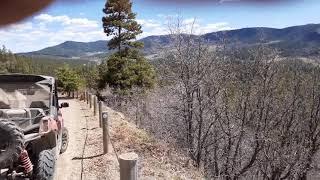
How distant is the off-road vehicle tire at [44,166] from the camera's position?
5.62 m

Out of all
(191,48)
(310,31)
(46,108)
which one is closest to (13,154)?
(46,108)

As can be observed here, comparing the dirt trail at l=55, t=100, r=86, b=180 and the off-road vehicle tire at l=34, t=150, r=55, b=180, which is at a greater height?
the off-road vehicle tire at l=34, t=150, r=55, b=180

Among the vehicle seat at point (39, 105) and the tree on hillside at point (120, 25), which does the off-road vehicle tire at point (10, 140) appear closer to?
the vehicle seat at point (39, 105)

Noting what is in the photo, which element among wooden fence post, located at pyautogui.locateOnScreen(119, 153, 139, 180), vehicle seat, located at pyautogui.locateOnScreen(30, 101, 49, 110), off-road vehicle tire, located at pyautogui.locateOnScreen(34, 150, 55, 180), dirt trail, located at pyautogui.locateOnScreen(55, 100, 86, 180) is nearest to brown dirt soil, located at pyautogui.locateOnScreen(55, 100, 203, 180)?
dirt trail, located at pyautogui.locateOnScreen(55, 100, 86, 180)

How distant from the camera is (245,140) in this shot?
2528 cm

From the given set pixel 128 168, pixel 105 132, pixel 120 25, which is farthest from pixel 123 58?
pixel 128 168

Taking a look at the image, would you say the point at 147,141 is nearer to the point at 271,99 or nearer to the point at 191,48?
the point at 191,48

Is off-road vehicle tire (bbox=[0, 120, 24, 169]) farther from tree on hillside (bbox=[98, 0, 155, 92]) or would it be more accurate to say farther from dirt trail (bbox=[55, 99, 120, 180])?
tree on hillside (bbox=[98, 0, 155, 92])

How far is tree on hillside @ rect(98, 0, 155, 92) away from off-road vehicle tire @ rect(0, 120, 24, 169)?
29884mm

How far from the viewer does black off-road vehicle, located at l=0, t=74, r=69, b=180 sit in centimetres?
450

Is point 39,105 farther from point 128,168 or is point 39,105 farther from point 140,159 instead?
point 128,168

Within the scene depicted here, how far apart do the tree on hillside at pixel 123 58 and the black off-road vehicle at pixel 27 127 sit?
27.1 meters

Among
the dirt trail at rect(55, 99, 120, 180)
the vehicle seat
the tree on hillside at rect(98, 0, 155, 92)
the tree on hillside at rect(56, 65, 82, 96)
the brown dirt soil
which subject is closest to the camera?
the vehicle seat

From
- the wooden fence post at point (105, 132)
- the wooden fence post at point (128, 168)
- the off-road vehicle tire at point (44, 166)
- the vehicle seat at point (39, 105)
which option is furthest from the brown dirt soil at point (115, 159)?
the wooden fence post at point (128, 168)
